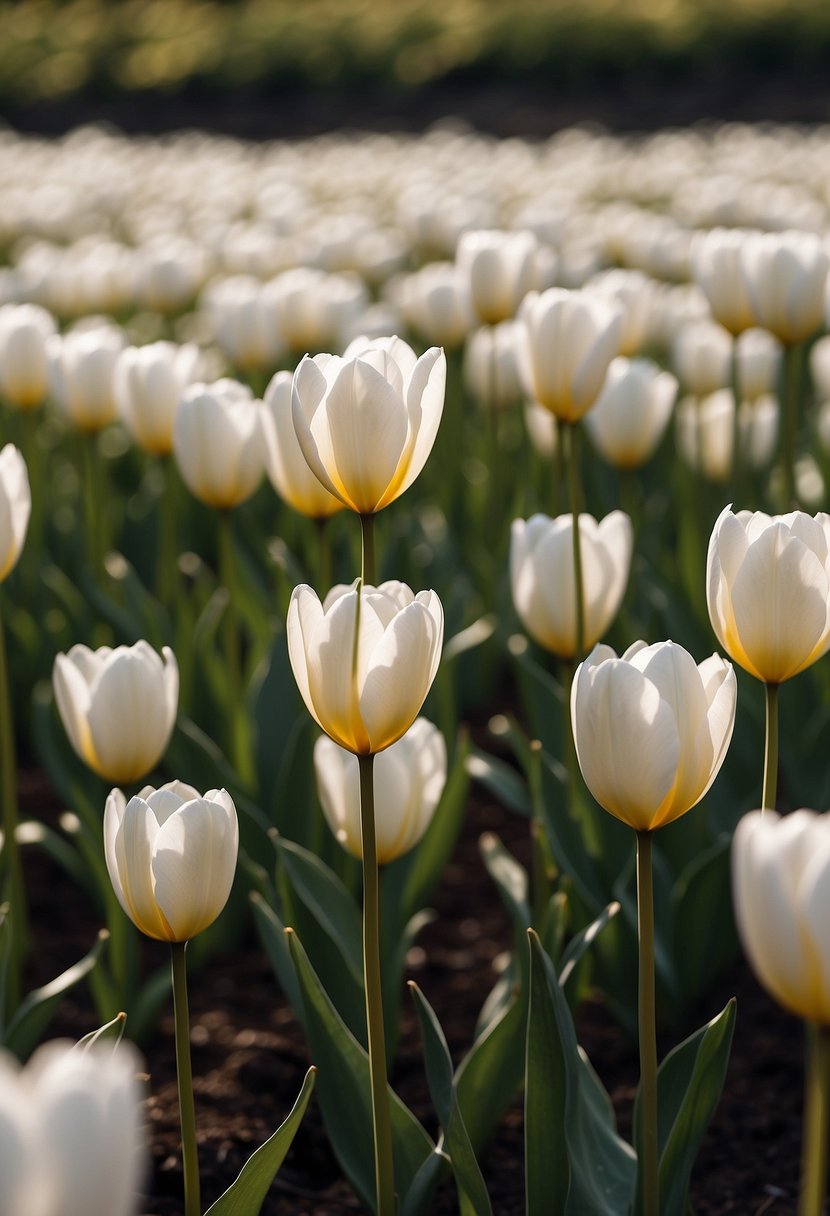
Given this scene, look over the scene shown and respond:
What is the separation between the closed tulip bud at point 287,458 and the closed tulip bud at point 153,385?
0.55 meters

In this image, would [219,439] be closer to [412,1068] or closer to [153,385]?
[153,385]

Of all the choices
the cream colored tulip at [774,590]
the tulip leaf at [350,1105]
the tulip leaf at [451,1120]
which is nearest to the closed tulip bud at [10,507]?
the tulip leaf at [350,1105]

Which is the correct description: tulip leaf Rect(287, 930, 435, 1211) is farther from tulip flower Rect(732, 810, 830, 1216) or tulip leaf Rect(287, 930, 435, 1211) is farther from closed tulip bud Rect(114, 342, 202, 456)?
closed tulip bud Rect(114, 342, 202, 456)

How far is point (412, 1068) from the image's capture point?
2.16m

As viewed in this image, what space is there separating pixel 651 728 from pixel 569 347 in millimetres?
1011

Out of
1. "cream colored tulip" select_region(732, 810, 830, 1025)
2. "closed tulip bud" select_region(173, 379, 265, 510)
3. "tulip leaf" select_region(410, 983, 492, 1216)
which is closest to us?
"cream colored tulip" select_region(732, 810, 830, 1025)

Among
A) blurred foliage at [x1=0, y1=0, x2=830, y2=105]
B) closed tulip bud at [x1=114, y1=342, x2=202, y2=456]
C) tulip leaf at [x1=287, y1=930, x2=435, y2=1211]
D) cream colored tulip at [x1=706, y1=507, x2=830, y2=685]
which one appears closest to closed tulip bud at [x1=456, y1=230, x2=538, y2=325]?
closed tulip bud at [x1=114, y1=342, x2=202, y2=456]

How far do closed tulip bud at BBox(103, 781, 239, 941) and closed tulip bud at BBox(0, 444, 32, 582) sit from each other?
0.54 metres

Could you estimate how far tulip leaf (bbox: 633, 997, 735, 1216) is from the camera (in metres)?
1.37

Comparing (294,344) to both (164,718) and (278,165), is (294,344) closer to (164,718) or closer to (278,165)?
(164,718)

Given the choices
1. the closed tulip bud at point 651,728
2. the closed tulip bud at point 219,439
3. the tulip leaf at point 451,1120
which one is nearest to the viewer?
the closed tulip bud at point 651,728

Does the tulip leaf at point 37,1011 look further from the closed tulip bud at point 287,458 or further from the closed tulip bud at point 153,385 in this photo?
the closed tulip bud at point 153,385

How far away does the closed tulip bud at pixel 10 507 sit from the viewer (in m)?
1.77

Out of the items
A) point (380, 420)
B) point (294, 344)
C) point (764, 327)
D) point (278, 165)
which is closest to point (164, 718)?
point (380, 420)
